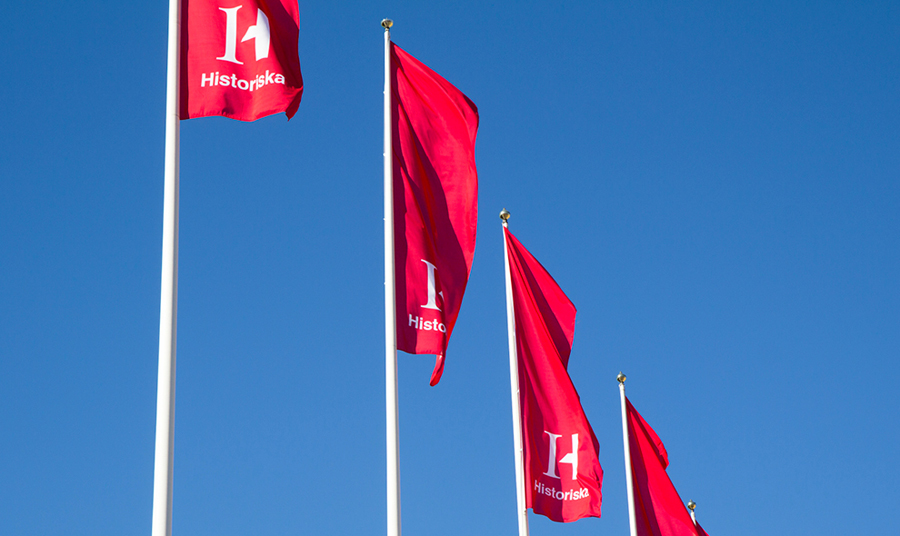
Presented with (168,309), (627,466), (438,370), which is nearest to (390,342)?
(438,370)

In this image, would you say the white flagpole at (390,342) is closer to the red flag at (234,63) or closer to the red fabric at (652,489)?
the red flag at (234,63)

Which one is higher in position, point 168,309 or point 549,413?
point 168,309

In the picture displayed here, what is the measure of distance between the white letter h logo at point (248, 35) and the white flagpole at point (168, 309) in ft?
1.92

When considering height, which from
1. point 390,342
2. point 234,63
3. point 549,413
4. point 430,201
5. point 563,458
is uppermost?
point 234,63

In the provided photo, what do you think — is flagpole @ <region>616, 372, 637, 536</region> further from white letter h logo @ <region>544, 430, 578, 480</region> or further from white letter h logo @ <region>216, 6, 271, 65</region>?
white letter h logo @ <region>216, 6, 271, 65</region>

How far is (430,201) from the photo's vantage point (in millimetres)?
17188

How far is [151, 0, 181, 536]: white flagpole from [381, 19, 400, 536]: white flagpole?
3661 mm

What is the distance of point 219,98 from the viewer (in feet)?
44.2

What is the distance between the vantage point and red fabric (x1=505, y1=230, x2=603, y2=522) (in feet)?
66.1

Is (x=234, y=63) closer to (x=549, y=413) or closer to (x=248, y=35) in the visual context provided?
(x=248, y=35)

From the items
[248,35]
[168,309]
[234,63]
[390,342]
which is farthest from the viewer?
[390,342]

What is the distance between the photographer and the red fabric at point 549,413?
66.1 ft

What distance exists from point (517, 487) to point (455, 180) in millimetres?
5675

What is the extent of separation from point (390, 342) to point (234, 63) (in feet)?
13.9
